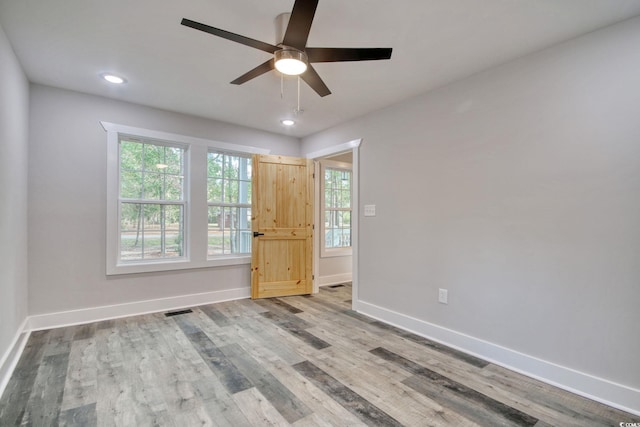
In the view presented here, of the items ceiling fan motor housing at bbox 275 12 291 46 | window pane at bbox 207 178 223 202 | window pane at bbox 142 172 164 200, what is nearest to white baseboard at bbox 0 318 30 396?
window pane at bbox 142 172 164 200

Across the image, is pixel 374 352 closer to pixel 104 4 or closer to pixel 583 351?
pixel 583 351

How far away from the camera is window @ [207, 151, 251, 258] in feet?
13.9

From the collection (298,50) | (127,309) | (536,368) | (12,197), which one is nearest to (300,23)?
(298,50)

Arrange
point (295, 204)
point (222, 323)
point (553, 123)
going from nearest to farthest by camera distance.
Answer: point (553, 123), point (222, 323), point (295, 204)

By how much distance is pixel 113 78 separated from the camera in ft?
9.46

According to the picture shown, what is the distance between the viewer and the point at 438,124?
299cm

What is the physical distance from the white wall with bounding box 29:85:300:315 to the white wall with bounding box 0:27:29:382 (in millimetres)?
128

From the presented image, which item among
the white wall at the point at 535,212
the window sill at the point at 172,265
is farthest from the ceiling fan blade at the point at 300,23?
the window sill at the point at 172,265

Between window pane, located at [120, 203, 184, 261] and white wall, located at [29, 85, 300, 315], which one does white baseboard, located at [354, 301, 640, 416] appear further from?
white wall, located at [29, 85, 300, 315]

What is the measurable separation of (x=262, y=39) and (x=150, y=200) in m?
2.52

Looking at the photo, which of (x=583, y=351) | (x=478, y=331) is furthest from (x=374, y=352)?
(x=583, y=351)

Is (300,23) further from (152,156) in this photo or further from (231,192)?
(231,192)

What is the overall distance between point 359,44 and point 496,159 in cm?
149

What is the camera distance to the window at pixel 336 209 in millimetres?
5238
